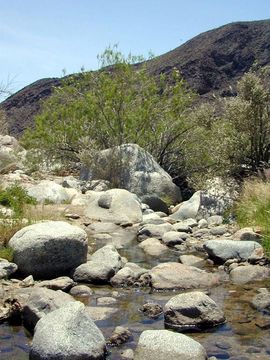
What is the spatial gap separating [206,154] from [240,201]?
549cm

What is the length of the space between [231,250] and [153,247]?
6.10ft

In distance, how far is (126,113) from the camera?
1988 centimetres

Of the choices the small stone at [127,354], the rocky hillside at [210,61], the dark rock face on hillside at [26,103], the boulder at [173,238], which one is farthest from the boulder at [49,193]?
the dark rock face on hillside at [26,103]

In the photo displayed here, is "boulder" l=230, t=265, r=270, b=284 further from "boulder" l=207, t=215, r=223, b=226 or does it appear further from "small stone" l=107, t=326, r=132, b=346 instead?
"boulder" l=207, t=215, r=223, b=226

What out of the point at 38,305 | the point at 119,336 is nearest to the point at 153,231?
the point at 38,305

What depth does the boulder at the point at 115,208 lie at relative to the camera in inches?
581

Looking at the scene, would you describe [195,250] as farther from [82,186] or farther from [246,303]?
[82,186]

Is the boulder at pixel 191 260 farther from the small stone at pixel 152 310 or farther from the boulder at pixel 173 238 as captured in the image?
the small stone at pixel 152 310

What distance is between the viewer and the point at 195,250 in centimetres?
1149

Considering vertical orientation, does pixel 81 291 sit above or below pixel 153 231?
Answer: above

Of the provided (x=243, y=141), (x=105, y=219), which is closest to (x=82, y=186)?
(x=105, y=219)

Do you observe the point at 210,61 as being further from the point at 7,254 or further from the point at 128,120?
the point at 7,254

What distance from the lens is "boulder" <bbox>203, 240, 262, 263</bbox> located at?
10062mm

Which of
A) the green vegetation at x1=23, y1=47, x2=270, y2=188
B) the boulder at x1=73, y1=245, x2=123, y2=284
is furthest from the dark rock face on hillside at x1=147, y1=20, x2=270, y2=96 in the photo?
the boulder at x1=73, y1=245, x2=123, y2=284
